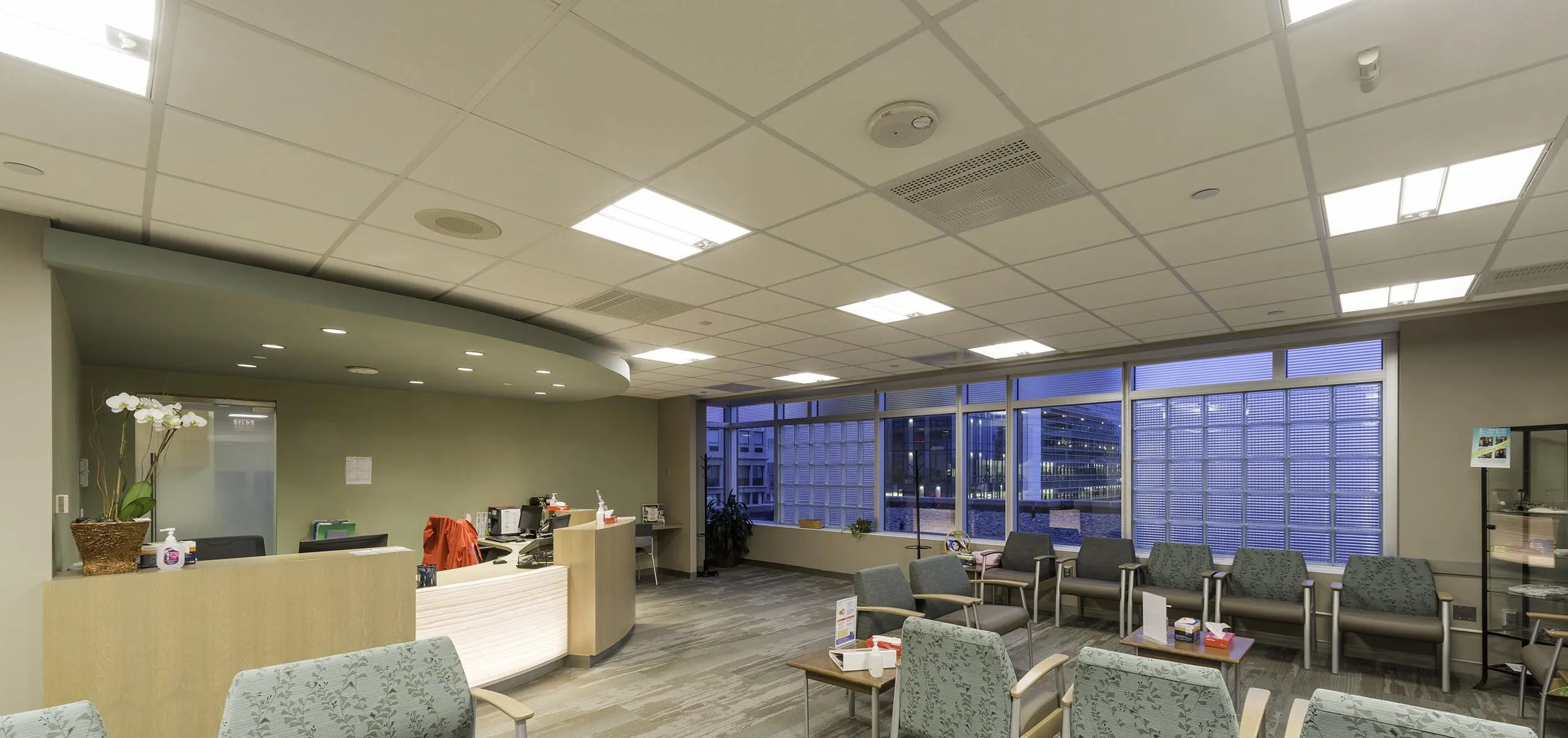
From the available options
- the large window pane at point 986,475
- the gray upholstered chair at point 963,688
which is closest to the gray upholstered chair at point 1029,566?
the large window pane at point 986,475

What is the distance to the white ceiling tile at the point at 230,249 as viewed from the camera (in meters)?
3.23

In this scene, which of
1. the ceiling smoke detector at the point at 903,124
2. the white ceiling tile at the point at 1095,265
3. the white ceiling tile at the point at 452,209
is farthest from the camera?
the white ceiling tile at the point at 1095,265

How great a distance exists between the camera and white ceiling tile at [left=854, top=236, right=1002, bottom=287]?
12.1ft

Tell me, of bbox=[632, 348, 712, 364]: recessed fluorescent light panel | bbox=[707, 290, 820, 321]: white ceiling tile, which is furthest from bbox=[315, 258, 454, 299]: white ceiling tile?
bbox=[632, 348, 712, 364]: recessed fluorescent light panel

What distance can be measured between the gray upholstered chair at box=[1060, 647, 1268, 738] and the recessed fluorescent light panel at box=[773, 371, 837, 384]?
5.70 m

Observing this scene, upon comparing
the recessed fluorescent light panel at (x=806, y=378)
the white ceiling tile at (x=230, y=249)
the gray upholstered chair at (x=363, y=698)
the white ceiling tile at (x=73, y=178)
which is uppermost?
the white ceiling tile at (x=73, y=178)

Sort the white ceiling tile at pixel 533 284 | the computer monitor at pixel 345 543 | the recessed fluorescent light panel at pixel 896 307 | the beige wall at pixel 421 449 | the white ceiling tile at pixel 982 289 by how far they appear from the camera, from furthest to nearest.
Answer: the beige wall at pixel 421 449 → the computer monitor at pixel 345 543 → the recessed fluorescent light panel at pixel 896 307 → the white ceiling tile at pixel 982 289 → the white ceiling tile at pixel 533 284

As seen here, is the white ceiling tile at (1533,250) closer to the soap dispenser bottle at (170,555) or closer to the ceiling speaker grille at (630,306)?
the ceiling speaker grille at (630,306)

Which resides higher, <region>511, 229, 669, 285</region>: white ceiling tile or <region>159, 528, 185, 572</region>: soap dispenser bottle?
<region>511, 229, 669, 285</region>: white ceiling tile

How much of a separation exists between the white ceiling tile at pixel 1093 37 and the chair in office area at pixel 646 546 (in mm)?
7737

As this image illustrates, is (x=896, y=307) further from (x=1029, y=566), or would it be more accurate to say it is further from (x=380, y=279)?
(x=1029, y=566)

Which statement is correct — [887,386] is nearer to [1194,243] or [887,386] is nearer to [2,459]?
[1194,243]

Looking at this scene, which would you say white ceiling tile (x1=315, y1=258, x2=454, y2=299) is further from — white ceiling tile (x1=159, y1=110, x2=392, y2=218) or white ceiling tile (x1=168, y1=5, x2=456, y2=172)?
white ceiling tile (x1=168, y1=5, x2=456, y2=172)

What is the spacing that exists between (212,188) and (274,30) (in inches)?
53.5
